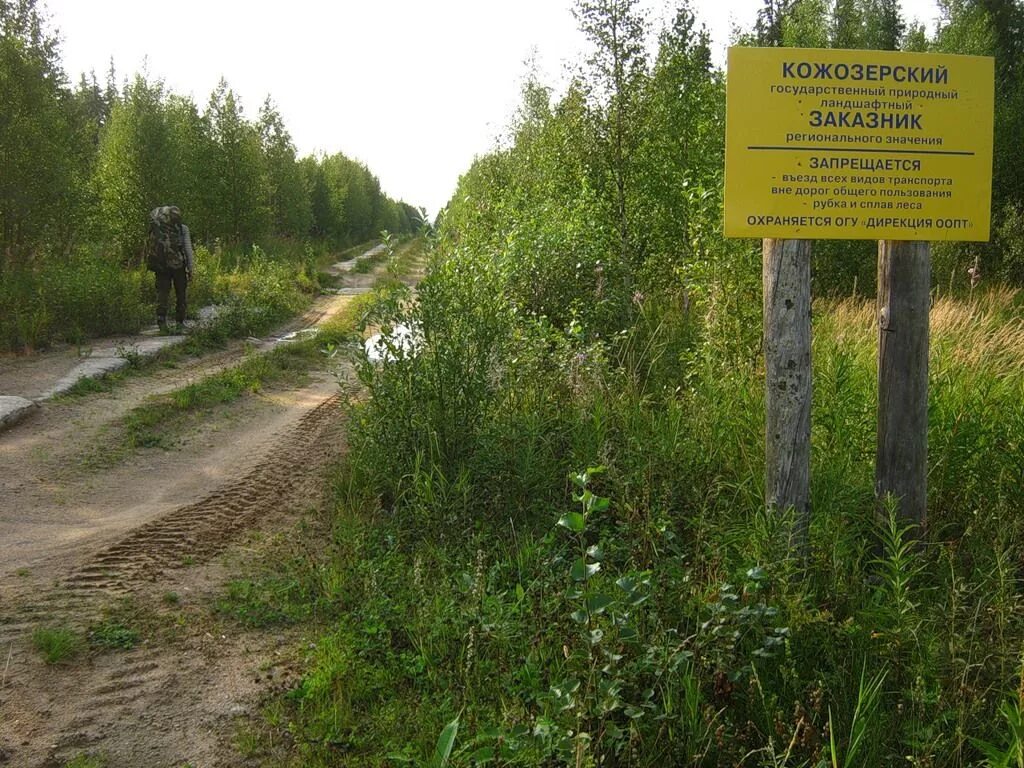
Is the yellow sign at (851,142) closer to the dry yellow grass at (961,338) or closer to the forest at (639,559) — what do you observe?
the forest at (639,559)

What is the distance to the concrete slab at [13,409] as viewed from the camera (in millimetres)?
7363

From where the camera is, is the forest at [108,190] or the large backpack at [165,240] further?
the large backpack at [165,240]

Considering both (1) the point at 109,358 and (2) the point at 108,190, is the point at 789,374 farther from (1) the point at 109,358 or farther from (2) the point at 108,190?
(2) the point at 108,190

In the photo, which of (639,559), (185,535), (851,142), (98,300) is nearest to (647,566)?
(639,559)

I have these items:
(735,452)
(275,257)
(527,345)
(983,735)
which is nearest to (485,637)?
(983,735)

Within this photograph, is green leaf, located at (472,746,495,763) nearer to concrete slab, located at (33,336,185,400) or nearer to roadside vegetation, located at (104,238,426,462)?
roadside vegetation, located at (104,238,426,462)

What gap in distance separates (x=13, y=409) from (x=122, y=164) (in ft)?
42.0

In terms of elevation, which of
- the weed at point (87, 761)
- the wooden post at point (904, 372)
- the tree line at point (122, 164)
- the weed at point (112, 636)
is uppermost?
the tree line at point (122, 164)

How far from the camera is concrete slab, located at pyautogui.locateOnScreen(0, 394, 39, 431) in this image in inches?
290

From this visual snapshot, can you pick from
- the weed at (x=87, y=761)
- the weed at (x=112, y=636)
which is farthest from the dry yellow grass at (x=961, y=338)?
the weed at (x=87, y=761)

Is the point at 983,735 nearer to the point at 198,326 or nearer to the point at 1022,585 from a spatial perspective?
the point at 1022,585

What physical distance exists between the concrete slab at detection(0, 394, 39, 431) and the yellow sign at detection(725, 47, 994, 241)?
666 centimetres

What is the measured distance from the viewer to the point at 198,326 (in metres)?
12.7

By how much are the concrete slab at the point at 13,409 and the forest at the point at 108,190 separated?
3.02 m
